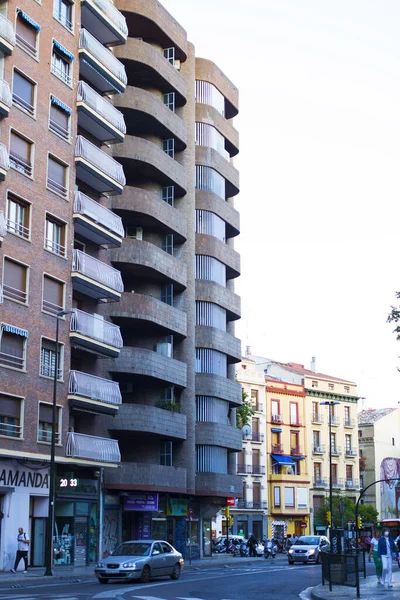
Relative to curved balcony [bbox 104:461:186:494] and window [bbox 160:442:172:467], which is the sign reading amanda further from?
window [bbox 160:442:172:467]

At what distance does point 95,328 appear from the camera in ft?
136

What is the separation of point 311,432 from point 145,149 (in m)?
46.9

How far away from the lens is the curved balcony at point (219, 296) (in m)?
54.0

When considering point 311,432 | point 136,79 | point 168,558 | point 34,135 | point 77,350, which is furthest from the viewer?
point 311,432

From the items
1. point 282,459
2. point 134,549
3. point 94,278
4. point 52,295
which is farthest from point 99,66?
point 282,459

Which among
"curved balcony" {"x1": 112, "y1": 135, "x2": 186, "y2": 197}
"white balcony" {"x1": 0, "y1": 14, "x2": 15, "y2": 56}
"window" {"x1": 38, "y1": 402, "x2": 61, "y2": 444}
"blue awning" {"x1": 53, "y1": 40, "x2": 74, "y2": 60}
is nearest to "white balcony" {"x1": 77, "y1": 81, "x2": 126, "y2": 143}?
"blue awning" {"x1": 53, "y1": 40, "x2": 74, "y2": 60}

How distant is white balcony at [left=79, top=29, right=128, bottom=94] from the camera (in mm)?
43031

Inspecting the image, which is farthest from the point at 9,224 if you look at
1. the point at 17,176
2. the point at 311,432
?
the point at 311,432

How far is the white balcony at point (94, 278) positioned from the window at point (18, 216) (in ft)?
11.4

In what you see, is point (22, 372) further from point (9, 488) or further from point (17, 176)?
point (17, 176)

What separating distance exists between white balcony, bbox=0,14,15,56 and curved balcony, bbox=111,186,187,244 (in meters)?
11.8

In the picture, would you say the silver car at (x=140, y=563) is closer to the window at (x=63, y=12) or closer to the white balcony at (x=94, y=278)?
the white balcony at (x=94, y=278)

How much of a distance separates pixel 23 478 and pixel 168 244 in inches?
743

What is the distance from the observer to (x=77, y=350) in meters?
41.9
